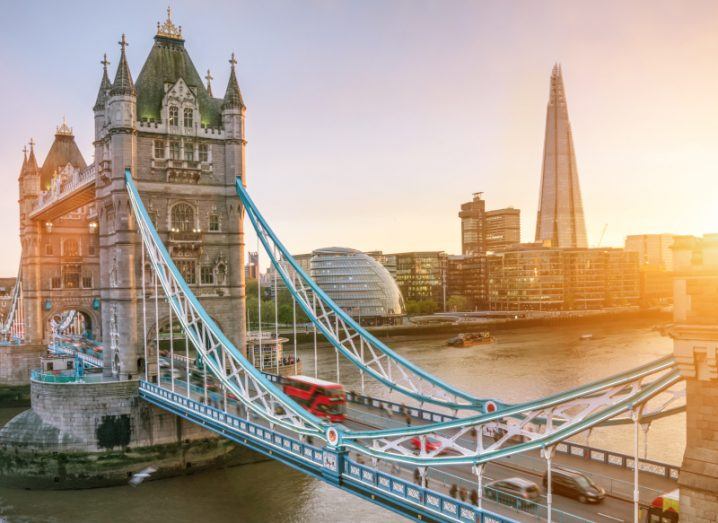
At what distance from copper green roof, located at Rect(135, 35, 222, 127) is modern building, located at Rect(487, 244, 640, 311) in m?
131

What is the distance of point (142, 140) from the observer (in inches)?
1326

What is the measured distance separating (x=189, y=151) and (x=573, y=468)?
23772mm

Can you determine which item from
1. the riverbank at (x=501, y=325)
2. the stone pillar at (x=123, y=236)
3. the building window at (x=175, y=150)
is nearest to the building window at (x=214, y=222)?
the building window at (x=175, y=150)

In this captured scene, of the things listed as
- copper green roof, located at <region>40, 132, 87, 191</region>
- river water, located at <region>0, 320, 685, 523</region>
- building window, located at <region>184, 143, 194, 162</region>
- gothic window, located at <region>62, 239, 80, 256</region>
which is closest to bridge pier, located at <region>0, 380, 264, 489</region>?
river water, located at <region>0, 320, 685, 523</region>

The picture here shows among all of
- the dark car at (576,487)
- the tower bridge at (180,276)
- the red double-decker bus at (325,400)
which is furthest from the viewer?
the red double-decker bus at (325,400)

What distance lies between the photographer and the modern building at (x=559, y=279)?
523 feet

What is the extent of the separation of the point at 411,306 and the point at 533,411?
121 metres

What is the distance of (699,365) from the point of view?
11.1m

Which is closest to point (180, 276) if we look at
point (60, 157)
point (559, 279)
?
point (60, 157)

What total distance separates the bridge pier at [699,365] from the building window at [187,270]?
87.9ft

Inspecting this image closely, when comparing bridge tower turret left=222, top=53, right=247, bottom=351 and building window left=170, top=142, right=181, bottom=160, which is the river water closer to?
bridge tower turret left=222, top=53, right=247, bottom=351

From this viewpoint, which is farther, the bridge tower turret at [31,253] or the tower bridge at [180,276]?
the bridge tower turret at [31,253]

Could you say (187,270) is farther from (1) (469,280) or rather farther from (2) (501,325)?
(1) (469,280)

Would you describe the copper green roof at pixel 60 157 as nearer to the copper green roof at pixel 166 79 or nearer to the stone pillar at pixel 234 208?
the copper green roof at pixel 166 79
